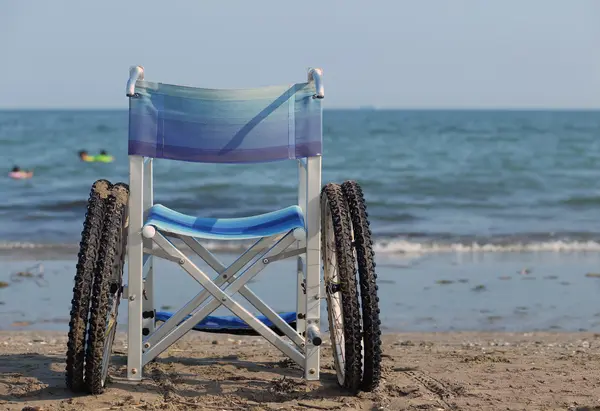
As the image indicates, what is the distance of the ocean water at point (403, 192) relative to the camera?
12758mm

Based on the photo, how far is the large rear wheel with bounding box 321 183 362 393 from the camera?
4.23 m

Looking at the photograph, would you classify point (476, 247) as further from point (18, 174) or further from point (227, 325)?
point (18, 174)

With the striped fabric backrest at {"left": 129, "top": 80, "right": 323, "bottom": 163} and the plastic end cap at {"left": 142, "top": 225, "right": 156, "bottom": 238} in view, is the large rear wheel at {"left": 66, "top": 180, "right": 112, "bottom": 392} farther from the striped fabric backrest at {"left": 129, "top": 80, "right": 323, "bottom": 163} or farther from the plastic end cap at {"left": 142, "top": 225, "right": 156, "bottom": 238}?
the striped fabric backrest at {"left": 129, "top": 80, "right": 323, "bottom": 163}

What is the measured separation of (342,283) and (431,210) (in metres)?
12.0

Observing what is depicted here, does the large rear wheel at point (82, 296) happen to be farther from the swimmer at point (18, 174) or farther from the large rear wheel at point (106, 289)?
the swimmer at point (18, 174)

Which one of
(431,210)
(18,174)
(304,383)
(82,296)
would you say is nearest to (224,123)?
(82,296)

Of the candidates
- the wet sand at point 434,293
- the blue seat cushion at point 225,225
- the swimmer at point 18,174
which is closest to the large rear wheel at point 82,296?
the blue seat cushion at point 225,225

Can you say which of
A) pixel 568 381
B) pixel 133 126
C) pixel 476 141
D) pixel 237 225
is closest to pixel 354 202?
pixel 237 225

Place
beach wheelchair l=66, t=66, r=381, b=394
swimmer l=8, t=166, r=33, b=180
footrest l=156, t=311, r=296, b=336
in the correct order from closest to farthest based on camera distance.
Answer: beach wheelchair l=66, t=66, r=381, b=394
footrest l=156, t=311, r=296, b=336
swimmer l=8, t=166, r=33, b=180

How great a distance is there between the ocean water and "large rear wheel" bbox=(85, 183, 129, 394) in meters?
6.67

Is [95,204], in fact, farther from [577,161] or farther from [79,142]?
[79,142]

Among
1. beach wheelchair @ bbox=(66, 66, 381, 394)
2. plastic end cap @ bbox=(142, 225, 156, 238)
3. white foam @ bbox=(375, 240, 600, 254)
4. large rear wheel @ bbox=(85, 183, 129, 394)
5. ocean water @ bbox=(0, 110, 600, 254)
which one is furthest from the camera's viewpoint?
ocean water @ bbox=(0, 110, 600, 254)

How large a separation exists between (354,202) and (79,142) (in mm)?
36470

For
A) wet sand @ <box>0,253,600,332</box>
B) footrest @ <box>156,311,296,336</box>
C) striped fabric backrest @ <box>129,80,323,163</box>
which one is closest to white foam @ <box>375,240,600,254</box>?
wet sand @ <box>0,253,600,332</box>
